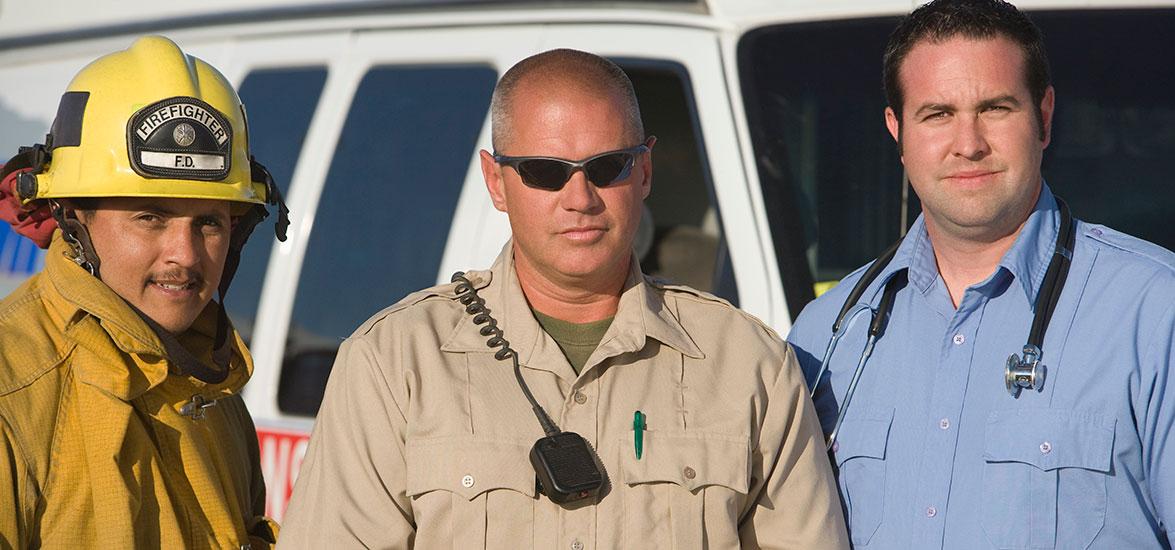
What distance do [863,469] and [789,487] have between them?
31 cm

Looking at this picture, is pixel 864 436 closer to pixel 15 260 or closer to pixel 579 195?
pixel 579 195

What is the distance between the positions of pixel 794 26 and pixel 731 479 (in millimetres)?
2032

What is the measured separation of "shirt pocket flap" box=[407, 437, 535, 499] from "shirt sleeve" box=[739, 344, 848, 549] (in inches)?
18.2

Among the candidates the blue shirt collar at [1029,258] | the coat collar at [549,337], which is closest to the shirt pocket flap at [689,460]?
the coat collar at [549,337]

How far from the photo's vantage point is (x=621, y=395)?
9.38ft

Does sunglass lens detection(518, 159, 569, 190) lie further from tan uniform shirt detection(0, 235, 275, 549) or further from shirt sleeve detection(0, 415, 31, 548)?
shirt sleeve detection(0, 415, 31, 548)

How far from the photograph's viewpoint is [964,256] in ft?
10.4

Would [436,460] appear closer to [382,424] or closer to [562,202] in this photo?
[382,424]

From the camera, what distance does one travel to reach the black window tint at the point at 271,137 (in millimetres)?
5145

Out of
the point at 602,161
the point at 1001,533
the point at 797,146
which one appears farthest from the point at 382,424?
the point at 797,146

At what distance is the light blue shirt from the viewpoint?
2.81 m

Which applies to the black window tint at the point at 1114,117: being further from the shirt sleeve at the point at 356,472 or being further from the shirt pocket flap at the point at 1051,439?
the shirt sleeve at the point at 356,472

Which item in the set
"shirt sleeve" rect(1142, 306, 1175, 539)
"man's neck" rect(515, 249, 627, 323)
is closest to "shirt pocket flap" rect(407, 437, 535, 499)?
"man's neck" rect(515, 249, 627, 323)

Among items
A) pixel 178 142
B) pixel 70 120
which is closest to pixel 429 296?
pixel 178 142
